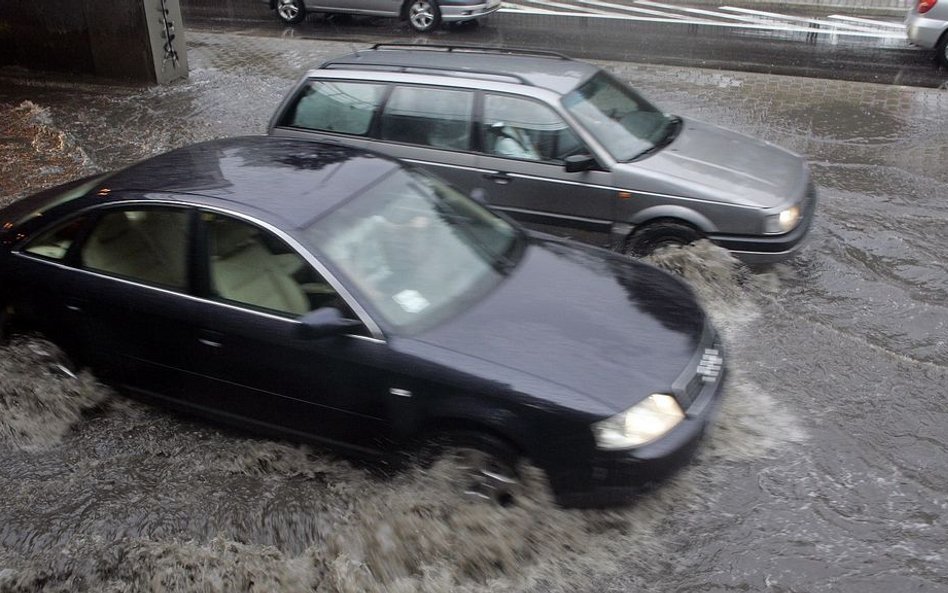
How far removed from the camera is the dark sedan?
163 inches

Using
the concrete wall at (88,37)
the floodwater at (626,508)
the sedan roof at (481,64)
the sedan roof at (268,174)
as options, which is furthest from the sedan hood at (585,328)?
the concrete wall at (88,37)

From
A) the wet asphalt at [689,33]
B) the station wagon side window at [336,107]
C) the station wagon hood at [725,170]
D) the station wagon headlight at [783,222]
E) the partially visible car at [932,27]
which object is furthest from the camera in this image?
the wet asphalt at [689,33]

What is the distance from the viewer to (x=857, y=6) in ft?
58.6

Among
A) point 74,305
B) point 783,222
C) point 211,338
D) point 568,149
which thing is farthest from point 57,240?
point 783,222

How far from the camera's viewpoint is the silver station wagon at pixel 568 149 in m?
6.56

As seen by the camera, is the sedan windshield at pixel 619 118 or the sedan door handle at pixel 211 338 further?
the sedan windshield at pixel 619 118

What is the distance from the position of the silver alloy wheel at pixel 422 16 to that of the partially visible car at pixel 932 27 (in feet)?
27.0

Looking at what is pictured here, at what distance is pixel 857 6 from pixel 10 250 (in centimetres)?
1740

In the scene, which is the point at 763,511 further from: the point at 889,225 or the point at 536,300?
the point at 889,225

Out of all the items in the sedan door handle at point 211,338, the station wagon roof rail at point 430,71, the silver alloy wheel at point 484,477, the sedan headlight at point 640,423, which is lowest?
the silver alloy wheel at point 484,477

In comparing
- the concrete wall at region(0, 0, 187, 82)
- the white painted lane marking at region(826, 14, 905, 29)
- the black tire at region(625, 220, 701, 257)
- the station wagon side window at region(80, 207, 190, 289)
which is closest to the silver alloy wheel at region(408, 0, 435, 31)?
the concrete wall at region(0, 0, 187, 82)

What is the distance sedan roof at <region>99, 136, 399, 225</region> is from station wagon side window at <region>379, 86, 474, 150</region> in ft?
5.56

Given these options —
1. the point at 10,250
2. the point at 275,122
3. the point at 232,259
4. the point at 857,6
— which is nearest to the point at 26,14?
the point at 275,122

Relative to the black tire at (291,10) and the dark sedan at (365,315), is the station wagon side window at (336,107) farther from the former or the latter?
the black tire at (291,10)
